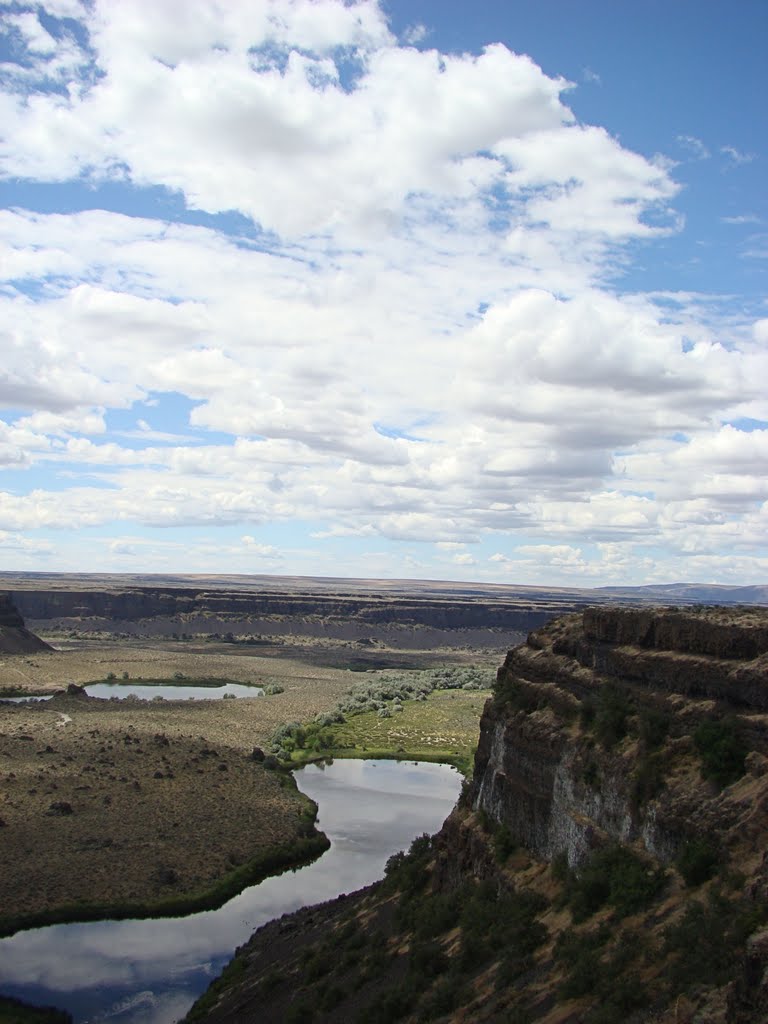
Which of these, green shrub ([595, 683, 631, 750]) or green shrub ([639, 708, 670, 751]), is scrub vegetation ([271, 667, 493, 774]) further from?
green shrub ([639, 708, 670, 751])

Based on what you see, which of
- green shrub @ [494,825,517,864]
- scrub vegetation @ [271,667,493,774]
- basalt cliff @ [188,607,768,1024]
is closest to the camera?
basalt cliff @ [188,607,768,1024]

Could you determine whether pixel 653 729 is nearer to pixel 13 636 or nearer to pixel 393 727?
pixel 393 727

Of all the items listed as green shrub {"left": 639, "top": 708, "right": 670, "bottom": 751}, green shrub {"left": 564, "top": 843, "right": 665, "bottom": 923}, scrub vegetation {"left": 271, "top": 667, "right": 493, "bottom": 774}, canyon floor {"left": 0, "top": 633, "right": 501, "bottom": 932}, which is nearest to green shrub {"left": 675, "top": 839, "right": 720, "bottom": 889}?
green shrub {"left": 564, "top": 843, "right": 665, "bottom": 923}

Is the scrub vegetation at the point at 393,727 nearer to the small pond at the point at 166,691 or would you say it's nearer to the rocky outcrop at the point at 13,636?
the small pond at the point at 166,691

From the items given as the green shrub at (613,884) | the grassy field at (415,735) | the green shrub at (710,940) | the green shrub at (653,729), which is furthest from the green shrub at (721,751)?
the grassy field at (415,735)

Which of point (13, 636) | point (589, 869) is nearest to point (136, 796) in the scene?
point (589, 869)

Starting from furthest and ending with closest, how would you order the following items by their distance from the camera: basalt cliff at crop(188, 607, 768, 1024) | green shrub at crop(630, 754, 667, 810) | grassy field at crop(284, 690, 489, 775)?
grassy field at crop(284, 690, 489, 775)
green shrub at crop(630, 754, 667, 810)
basalt cliff at crop(188, 607, 768, 1024)

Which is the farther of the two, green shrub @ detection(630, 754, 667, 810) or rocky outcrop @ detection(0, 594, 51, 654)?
rocky outcrop @ detection(0, 594, 51, 654)
